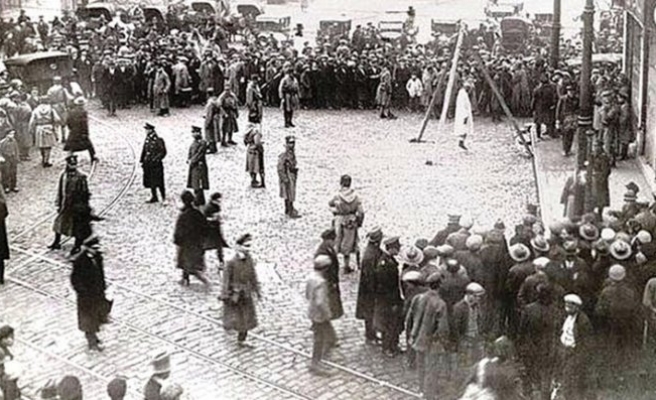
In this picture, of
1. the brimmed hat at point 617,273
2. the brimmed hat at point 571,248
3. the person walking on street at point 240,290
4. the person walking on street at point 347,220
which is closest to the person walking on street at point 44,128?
the person walking on street at point 347,220

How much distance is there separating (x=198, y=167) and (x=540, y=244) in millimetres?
9102

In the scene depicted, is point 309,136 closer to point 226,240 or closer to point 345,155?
point 345,155

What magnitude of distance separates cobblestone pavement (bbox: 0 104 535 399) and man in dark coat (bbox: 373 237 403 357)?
1.09 ft

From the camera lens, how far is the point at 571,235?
14.9 metres

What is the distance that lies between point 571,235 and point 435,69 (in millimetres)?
16795

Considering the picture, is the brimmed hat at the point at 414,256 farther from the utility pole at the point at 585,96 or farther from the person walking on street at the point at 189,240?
the utility pole at the point at 585,96

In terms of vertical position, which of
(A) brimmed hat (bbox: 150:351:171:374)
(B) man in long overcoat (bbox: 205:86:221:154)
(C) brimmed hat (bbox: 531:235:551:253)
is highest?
(B) man in long overcoat (bbox: 205:86:221:154)

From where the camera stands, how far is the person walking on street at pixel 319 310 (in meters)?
14.4

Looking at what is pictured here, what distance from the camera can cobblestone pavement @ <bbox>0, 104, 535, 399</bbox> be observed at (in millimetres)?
14672

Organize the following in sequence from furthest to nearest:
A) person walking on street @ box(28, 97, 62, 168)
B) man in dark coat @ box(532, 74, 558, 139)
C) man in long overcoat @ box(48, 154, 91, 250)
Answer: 1. man in dark coat @ box(532, 74, 558, 139)
2. person walking on street @ box(28, 97, 62, 168)
3. man in long overcoat @ box(48, 154, 91, 250)

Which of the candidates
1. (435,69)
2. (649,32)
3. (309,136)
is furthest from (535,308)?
(435,69)

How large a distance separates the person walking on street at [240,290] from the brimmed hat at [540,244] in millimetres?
3621


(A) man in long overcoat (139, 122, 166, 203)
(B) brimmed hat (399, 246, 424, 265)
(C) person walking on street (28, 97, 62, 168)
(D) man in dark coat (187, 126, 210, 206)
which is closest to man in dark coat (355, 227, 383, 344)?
(B) brimmed hat (399, 246, 424, 265)

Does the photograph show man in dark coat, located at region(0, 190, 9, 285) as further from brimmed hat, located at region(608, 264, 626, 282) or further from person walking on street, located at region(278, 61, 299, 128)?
person walking on street, located at region(278, 61, 299, 128)
